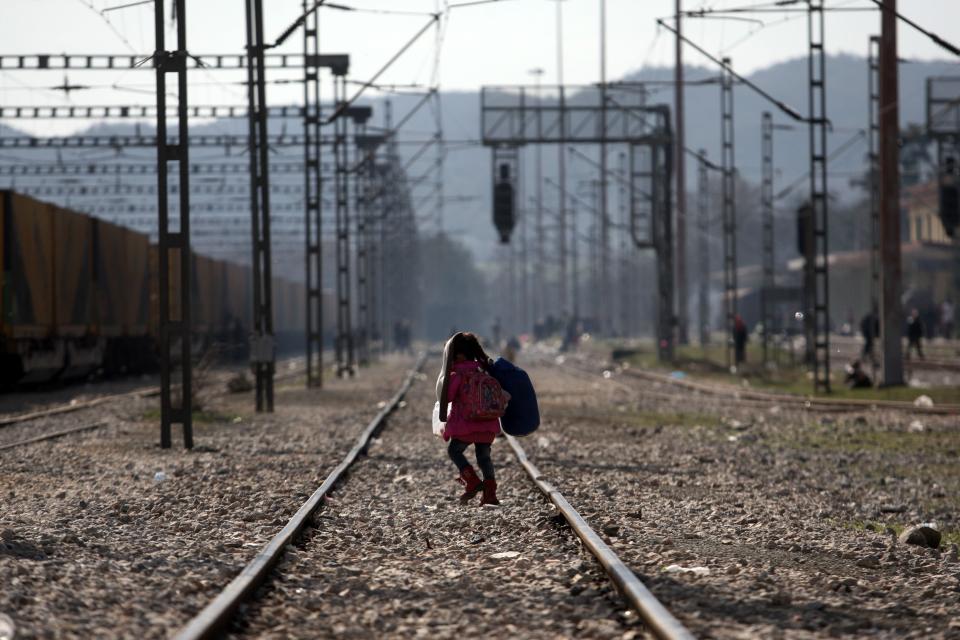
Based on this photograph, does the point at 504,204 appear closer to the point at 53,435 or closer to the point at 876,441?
the point at 876,441

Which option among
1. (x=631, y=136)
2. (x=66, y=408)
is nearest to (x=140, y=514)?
(x=66, y=408)

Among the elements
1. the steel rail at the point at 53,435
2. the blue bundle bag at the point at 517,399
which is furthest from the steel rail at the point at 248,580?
the steel rail at the point at 53,435

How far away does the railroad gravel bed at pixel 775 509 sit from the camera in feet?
25.3

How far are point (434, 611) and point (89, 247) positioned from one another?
30.5 metres

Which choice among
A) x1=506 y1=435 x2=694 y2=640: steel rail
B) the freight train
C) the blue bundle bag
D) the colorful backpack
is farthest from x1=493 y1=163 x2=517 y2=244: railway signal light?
x1=506 y1=435 x2=694 y2=640: steel rail

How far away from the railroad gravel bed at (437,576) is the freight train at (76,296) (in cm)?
1353

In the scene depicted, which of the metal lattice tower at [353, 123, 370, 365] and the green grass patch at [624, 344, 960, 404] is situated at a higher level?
the metal lattice tower at [353, 123, 370, 365]

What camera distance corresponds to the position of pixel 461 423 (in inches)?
457

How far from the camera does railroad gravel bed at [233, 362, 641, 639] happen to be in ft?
24.0

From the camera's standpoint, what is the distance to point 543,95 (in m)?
44.2

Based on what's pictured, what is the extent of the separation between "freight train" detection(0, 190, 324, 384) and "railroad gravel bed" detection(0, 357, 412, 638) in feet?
17.6

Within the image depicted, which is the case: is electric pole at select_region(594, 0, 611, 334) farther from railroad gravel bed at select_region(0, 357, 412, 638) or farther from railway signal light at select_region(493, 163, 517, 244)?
railroad gravel bed at select_region(0, 357, 412, 638)

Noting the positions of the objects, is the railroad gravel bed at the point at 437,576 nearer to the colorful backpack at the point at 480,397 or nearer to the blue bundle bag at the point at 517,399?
the blue bundle bag at the point at 517,399

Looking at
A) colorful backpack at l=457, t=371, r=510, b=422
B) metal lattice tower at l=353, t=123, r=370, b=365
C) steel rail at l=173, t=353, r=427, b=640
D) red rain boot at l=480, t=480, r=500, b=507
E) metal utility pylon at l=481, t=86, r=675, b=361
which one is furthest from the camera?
metal lattice tower at l=353, t=123, r=370, b=365
